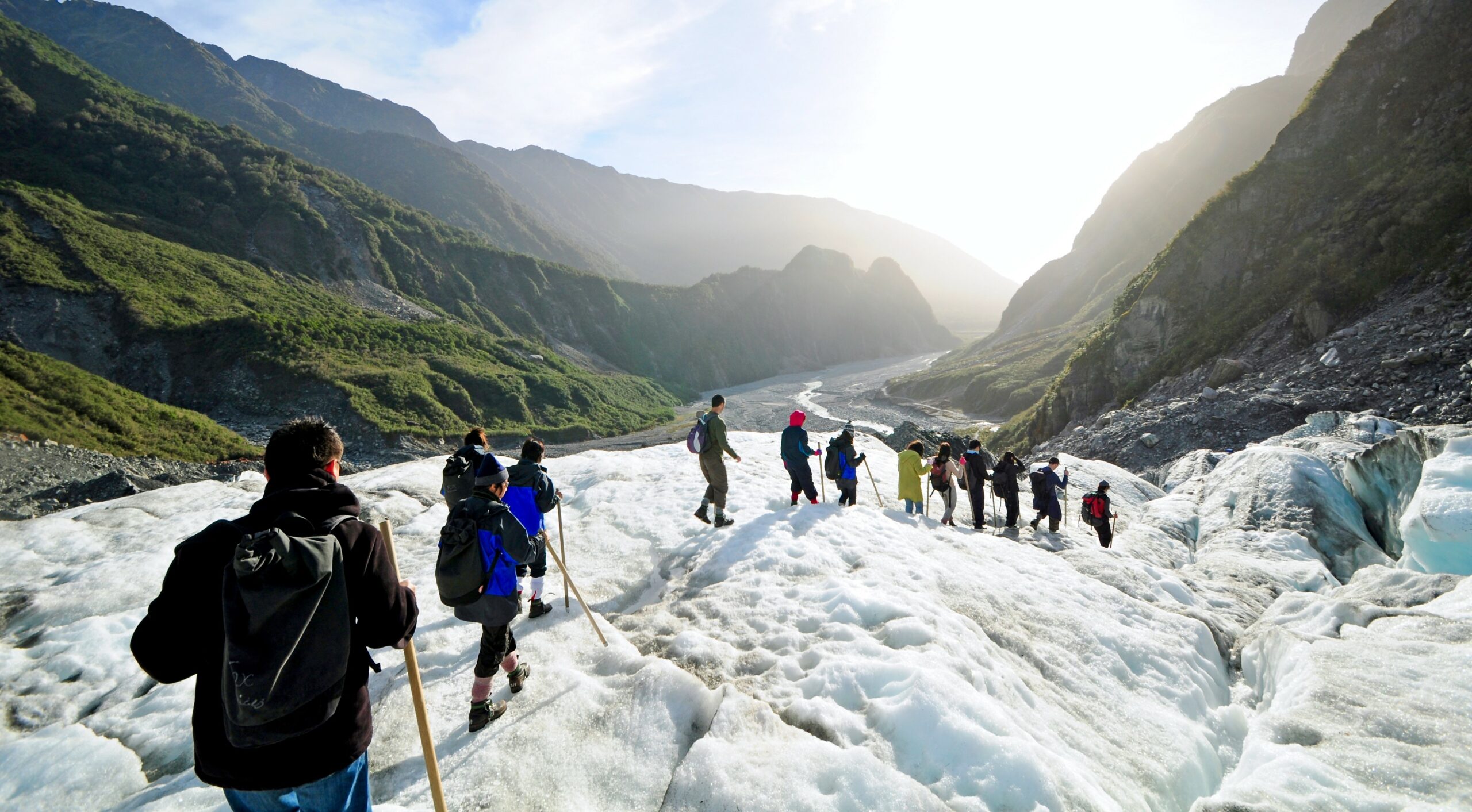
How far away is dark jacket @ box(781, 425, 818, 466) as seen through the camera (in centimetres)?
1165

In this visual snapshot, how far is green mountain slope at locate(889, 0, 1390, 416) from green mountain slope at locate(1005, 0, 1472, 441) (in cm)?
2875

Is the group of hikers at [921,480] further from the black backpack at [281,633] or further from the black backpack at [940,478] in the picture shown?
the black backpack at [281,633]

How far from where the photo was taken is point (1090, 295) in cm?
10612

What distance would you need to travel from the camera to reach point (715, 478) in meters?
10.6

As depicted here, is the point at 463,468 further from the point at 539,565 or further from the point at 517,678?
the point at 517,678

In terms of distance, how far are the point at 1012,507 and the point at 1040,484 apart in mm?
952

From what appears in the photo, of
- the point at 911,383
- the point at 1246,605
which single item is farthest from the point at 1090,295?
the point at 1246,605

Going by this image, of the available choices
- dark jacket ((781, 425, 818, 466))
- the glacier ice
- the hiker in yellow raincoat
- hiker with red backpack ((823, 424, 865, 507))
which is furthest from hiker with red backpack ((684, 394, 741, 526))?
the glacier ice

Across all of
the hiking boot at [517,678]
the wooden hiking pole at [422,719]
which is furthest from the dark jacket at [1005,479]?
the wooden hiking pole at [422,719]

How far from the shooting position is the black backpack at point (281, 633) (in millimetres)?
2299

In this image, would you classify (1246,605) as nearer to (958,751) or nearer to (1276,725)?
(1276,725)

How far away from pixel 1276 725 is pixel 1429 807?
49.2 inches

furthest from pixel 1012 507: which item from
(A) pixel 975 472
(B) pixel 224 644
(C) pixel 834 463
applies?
(B) pixel 224 644

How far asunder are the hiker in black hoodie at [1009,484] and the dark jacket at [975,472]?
1.15ft
